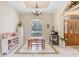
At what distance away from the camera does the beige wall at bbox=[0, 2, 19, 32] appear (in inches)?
111

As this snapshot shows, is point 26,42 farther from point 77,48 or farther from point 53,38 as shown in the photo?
point 77,48

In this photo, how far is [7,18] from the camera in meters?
2.90

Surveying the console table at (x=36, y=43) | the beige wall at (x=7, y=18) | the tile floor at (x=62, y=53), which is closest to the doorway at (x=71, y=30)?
the tile floor at (x=62, y=53)

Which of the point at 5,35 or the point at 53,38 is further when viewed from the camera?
the point at 53,38

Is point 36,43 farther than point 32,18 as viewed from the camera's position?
Yes

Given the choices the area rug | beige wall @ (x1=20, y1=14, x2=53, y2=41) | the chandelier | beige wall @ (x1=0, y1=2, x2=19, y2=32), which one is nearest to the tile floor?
the area rug

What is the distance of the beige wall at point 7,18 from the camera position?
111 inches

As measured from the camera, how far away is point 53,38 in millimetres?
3182

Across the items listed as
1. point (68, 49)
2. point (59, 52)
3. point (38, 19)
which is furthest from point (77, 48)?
point (38, 19)

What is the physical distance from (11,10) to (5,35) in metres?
0.56

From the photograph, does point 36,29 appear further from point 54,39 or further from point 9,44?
point 9,44

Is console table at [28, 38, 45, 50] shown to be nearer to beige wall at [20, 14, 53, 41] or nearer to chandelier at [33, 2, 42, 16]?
beige wall at [20, 14, 53, 41]

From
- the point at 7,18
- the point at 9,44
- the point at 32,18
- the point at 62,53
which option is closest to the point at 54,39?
the point at 62,53

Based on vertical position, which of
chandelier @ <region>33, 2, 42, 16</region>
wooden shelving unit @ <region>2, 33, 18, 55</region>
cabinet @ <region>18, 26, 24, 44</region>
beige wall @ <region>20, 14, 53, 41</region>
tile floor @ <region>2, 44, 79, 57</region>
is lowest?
tile floor @ <region>2, 44, 79, 57</region>
